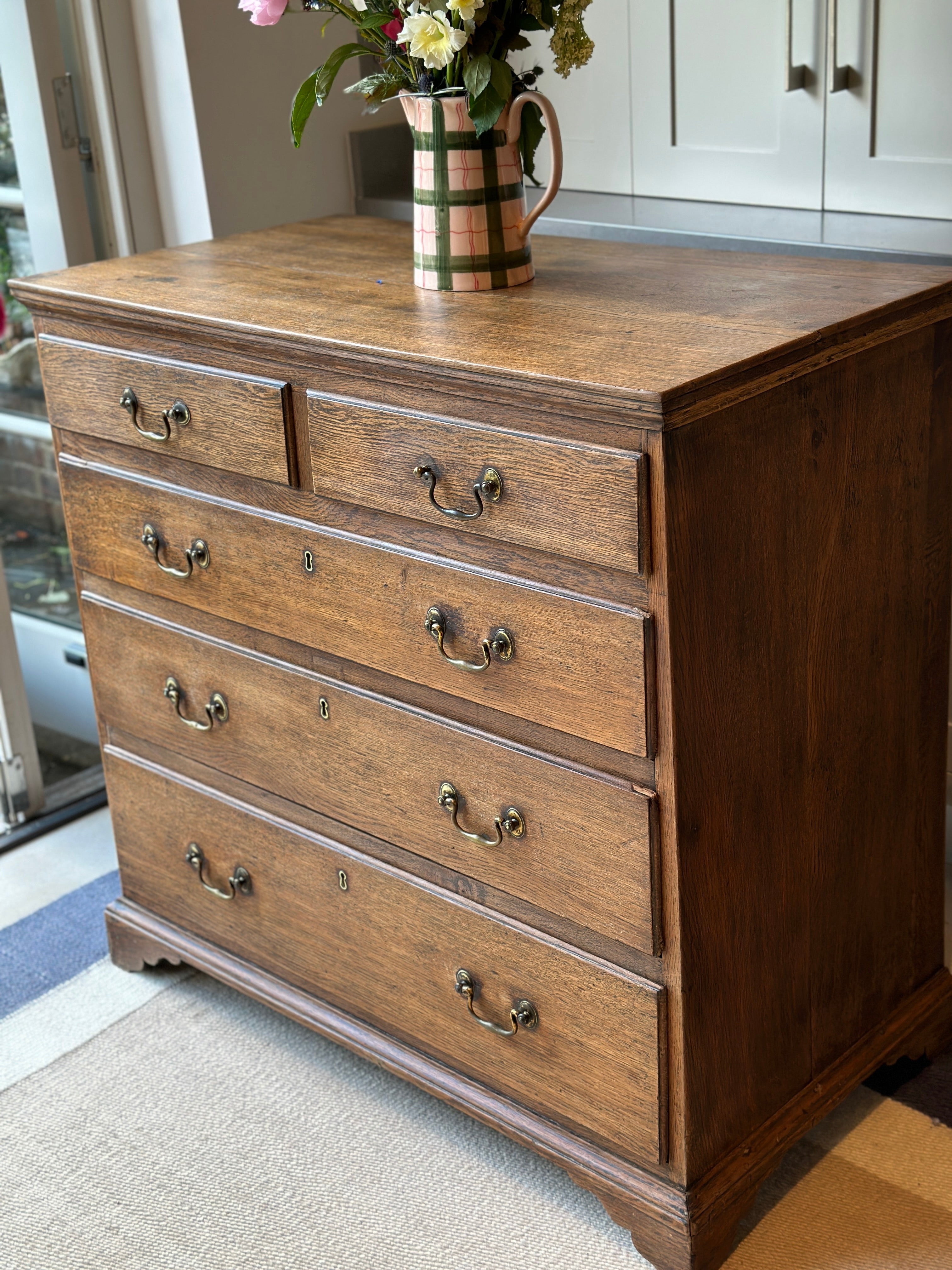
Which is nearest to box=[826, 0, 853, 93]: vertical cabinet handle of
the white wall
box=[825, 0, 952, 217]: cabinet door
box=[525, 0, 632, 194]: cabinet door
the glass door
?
box=[825, 0, 952, 217]: cabinet door

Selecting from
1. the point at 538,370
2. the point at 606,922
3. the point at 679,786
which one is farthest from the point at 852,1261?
the point at 538,370

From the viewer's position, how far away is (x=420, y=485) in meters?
1.33

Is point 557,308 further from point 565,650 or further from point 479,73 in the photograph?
point 565,650

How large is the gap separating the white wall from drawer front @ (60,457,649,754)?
2.19 ft

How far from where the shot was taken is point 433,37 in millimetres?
1339

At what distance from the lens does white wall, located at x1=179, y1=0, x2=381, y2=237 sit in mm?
2109

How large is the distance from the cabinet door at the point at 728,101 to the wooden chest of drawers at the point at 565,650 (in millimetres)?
383

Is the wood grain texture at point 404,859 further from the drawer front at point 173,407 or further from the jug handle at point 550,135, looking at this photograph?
the jug handle at point 550,135

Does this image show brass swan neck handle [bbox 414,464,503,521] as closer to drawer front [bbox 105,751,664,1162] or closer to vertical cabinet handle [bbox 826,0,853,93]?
drawer front [bbox 105,751,664,1162]

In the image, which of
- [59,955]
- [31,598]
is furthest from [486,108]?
[31,598]

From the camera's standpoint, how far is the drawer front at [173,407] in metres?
1.47

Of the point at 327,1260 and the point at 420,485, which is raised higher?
the point at 420,485

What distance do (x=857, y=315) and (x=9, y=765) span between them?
1.67m

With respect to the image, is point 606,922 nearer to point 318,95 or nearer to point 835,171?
point 318,95
